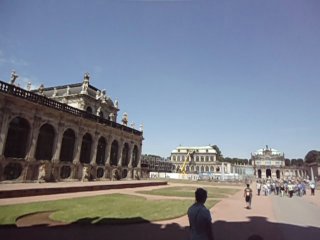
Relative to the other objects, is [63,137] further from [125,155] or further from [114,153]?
[125,155]

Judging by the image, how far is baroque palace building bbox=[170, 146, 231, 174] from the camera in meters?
128

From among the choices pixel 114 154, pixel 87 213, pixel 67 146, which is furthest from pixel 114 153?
pixel 87 213

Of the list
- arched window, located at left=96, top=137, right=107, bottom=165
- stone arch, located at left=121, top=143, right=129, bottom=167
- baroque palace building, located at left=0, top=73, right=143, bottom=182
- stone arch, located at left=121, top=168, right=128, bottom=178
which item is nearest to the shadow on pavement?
baroque palace building, located at left=0, top=73, right=143, bottom=182

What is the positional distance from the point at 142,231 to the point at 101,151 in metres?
31.0

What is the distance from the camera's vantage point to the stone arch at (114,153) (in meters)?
42.5

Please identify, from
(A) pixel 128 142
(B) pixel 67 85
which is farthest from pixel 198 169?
(B) pixel 67 85

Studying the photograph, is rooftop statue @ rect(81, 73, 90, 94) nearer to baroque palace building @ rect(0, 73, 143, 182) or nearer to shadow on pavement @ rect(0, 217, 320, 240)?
baroque palace building @ rect(0, 73, 143, 182)

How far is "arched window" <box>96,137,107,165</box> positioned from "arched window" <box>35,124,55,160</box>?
33.0 ft

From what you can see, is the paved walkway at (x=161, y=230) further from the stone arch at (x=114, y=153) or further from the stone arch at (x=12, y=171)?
the stone arch at (x=114, y=153)

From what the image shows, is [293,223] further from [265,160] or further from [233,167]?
[265,160]

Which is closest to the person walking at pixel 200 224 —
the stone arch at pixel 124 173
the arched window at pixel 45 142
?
the arched window at pixel 45 142

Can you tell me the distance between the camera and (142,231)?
9812 mm

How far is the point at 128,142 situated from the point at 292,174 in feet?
346

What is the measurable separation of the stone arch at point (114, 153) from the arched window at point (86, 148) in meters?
6.36
